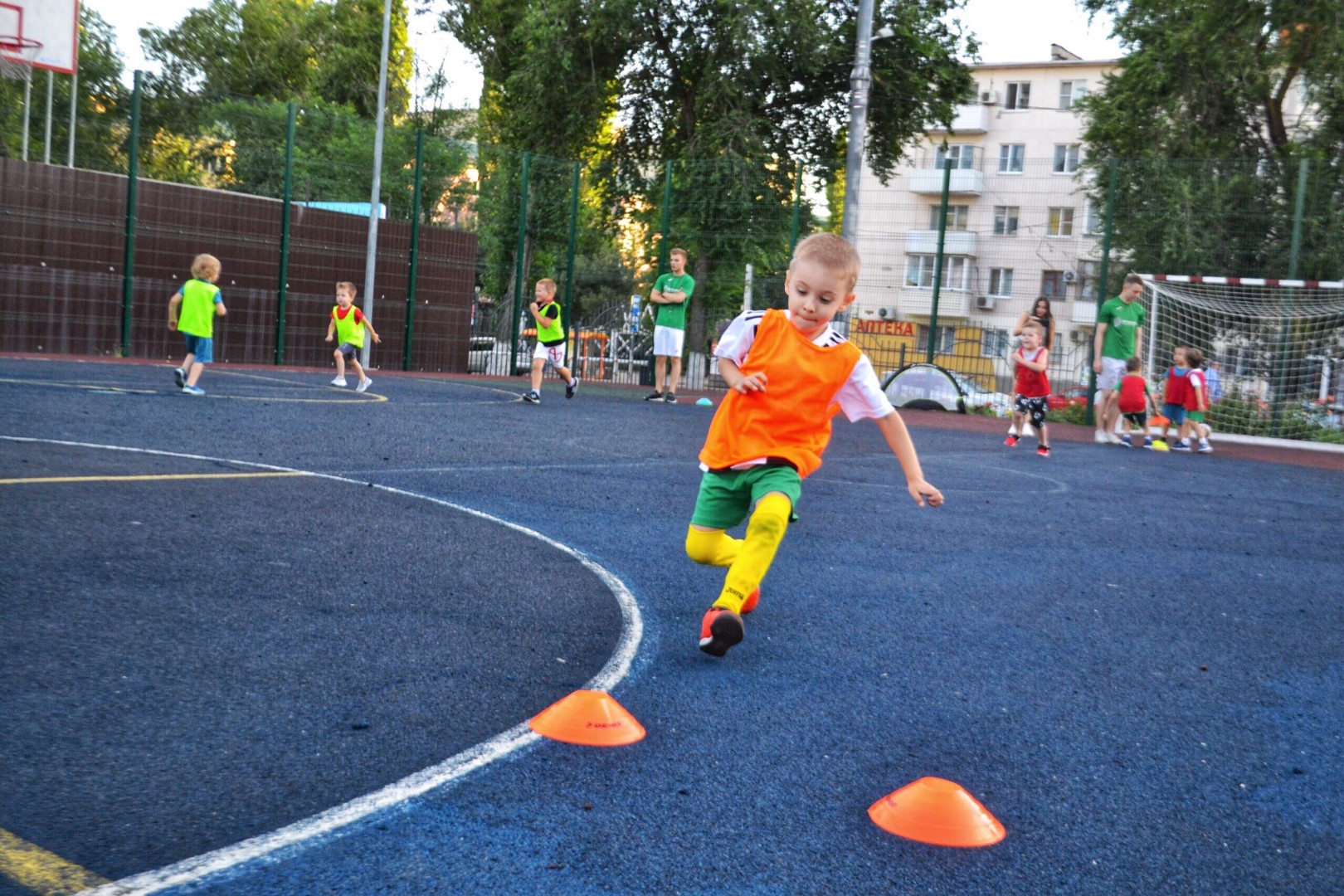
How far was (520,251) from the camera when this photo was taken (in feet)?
84.2

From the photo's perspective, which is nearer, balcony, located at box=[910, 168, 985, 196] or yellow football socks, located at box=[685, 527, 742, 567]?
yellow football socks, located at box=[685, 527, 742, 567]

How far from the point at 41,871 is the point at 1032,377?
13.9 metres

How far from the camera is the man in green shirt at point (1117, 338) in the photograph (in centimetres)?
1634

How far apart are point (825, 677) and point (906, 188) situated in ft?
194

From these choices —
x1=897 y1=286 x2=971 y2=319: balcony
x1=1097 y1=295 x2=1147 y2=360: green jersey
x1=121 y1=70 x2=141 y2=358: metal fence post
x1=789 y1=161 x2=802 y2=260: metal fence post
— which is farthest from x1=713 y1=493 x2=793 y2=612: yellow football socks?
x1=789 y1=161 x2=802 y2=260: metal fence post

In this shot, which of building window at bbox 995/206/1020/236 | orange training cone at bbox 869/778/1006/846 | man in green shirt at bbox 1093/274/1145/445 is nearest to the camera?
orange training cone at bbox 869/778/1006/846

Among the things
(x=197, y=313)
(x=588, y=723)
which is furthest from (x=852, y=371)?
(x=197, y=313)

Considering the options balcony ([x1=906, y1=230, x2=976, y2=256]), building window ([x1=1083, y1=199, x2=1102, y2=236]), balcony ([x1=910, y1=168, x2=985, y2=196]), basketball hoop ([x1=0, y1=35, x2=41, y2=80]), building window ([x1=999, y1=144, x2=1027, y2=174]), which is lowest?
balcony ([x1=906, y1=230, x2=976, y2=256])

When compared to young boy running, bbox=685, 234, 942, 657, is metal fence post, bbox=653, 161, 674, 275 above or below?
above

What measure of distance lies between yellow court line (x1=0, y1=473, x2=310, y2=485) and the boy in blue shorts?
21.6 ft

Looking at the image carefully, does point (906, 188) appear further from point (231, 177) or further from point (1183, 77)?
point (231, 177)

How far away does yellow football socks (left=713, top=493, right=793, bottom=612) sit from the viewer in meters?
4.66

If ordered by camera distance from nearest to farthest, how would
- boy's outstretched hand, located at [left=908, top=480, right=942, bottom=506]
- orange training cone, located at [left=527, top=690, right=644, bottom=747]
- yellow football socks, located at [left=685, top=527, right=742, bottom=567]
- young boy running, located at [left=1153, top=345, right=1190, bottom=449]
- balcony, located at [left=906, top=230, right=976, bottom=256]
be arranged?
orange training cone, located at [left=527, top=690, right=644, bottom=747] → boy's outstretched hand, located at [left=908, top=480, right=942, bottom=506] → yellow football socks, located at [left=685, top=527, right=742, bottom=567] → young boy running, located at [left=1153, top=345, right=1190, bottom=449] → balcony, located at [left=906, top=230, right=976, bottom=256]

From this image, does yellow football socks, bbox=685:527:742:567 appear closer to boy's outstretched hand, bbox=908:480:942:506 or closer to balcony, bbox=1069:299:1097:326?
boy's outstretched hand, bbox=908:480:942:506
